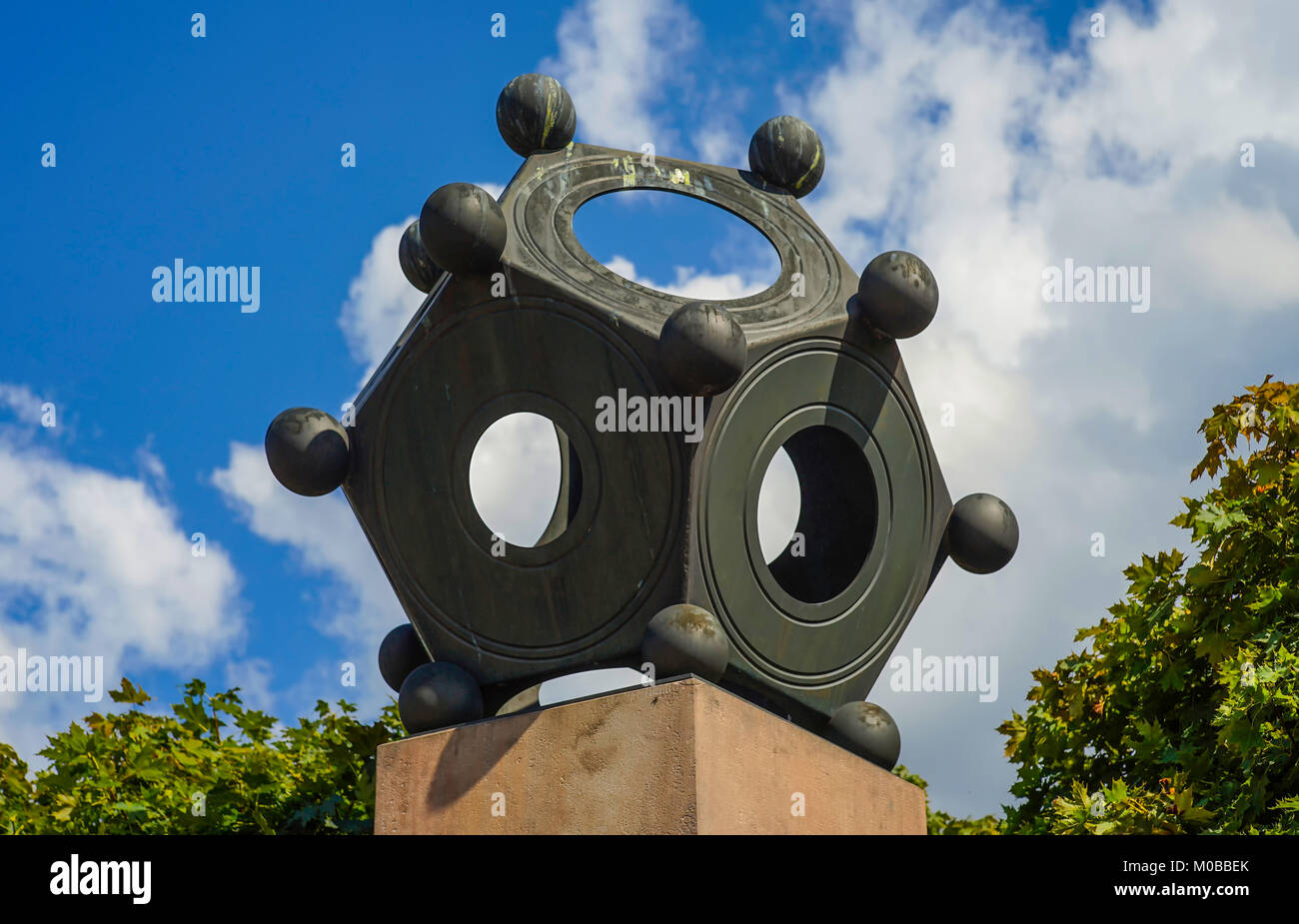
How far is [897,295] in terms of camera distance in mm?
8586

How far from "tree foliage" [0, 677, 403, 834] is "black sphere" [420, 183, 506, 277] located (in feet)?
15.8

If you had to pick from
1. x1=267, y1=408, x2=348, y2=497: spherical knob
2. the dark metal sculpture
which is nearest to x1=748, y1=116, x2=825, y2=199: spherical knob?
the dark metal sculpture

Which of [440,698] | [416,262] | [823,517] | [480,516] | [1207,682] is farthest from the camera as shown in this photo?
[1207,682]

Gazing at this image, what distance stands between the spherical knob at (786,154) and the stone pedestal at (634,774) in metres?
3.69

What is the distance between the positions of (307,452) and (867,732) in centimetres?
352

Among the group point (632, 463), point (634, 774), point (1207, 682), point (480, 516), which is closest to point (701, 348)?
point (632, 463)

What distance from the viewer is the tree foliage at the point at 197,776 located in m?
12.0

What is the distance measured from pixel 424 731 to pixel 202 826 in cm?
447

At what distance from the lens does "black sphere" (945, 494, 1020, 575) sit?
911 centimetres

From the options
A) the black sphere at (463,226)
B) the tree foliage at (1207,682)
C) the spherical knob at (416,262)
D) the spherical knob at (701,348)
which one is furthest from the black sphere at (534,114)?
the tree foliage at (1207,682)

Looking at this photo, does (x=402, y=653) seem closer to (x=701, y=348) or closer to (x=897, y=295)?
(x=701, y=348)

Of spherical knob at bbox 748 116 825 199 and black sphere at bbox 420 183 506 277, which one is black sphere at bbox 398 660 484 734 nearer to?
black sphere at bbox 420 183 506 277

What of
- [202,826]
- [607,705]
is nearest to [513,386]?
[607,705]

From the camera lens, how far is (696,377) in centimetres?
775
